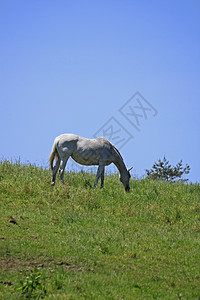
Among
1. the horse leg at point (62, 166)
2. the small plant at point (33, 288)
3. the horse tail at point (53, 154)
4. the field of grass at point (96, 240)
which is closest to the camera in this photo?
the small plant at point (33, 288)

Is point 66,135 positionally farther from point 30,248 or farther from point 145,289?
point 145,289

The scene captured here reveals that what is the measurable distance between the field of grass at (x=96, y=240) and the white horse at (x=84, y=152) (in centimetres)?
59

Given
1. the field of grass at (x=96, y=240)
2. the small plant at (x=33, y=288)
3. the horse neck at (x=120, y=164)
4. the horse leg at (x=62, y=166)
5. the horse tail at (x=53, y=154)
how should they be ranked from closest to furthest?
the small plant at (x=33, y=288)
the field of grass at (x=96, y=240)
the horse leg at (x=62, y=166)
the horse tail at (x=53, y=154)
the horse neck at (x=120, y=164)

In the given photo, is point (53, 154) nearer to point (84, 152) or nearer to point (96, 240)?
point (84, 152)

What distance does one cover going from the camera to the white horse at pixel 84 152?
1541cm

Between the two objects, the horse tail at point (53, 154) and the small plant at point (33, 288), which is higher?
the horse tail at point (53, 154)

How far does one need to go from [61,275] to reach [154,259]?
246cm

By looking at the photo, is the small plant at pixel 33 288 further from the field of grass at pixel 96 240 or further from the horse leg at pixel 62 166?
the horse leg at pixel 62 166

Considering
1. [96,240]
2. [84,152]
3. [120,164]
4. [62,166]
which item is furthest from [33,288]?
[120,164]

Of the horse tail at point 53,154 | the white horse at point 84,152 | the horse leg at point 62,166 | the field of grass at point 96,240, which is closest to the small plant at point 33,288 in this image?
the field of grass at point 96,240

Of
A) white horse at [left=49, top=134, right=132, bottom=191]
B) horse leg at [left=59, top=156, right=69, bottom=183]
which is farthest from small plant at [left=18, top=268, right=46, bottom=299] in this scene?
horse leg at [left=59, top=156, right=69, bottom=183]

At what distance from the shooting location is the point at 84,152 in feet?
51.2

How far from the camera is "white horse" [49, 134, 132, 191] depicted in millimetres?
15406

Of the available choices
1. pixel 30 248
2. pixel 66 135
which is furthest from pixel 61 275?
pixel 66 135
